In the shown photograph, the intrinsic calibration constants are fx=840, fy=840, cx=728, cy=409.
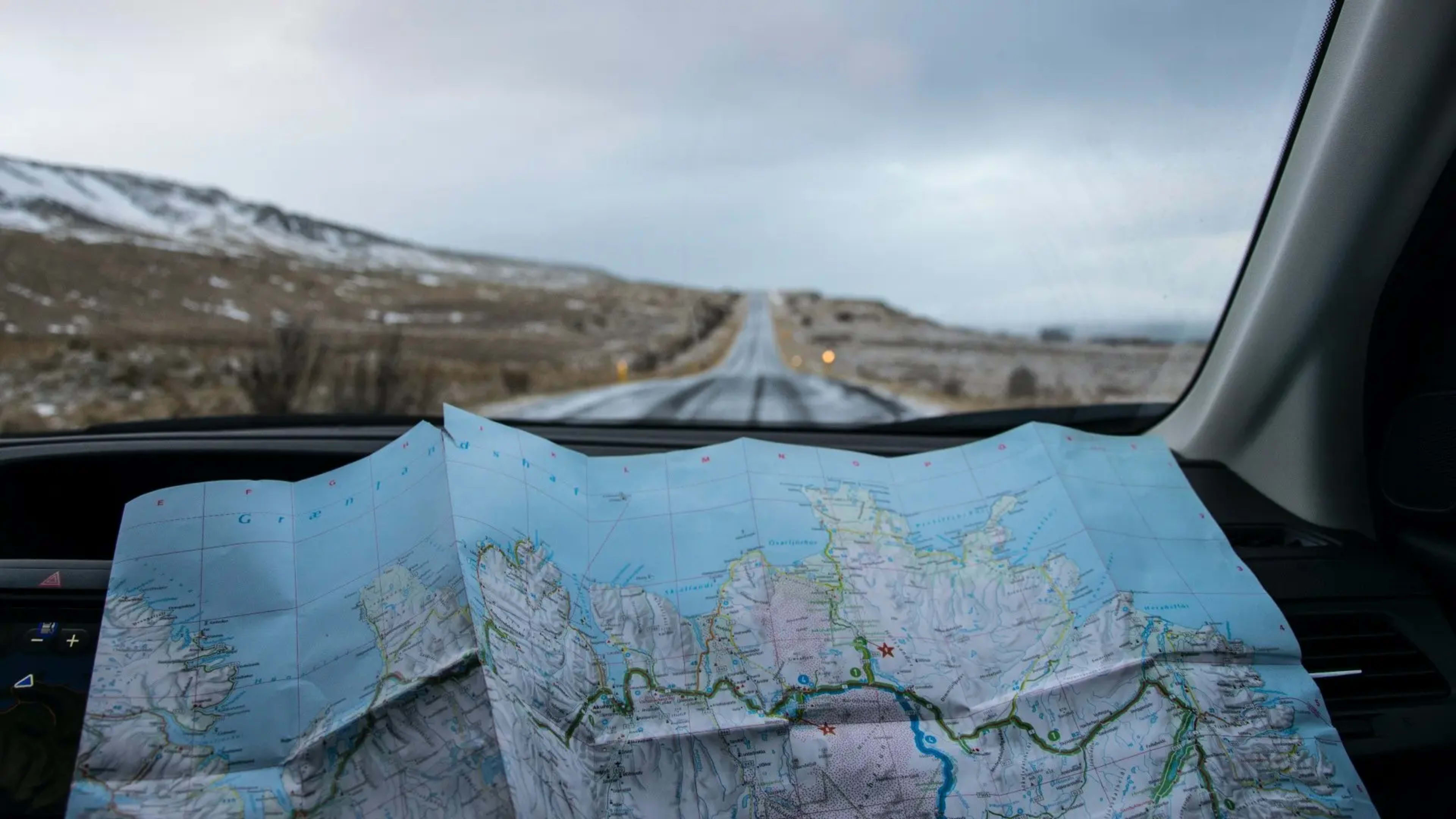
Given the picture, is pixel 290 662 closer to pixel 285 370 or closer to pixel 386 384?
pixel 386 384

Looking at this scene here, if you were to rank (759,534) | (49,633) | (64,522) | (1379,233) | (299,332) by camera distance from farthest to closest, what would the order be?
(299,332)
(64,522)
(1379,233)
(759,534)
(49,633)

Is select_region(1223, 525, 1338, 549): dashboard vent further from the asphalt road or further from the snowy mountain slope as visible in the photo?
the snowy mountain slope

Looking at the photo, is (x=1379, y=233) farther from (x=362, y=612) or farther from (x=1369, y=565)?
(x=362, y=612)

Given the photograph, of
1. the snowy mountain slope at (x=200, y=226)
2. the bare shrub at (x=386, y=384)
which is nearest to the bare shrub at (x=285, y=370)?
the bare shrub at (x=386, y=384)

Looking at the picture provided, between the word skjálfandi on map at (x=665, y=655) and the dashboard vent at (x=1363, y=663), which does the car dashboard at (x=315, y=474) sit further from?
the word skjálfandi on map at (x=665, y=655)

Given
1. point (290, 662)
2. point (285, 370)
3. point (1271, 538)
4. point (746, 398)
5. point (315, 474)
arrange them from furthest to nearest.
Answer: point (285, 370) → point (746, 398) → point (1271, 538) → point (315, 474) → point (290, 662)

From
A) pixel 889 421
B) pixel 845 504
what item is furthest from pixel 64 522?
pixel 889 421

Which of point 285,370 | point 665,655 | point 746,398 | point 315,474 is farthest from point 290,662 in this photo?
point 285,370
